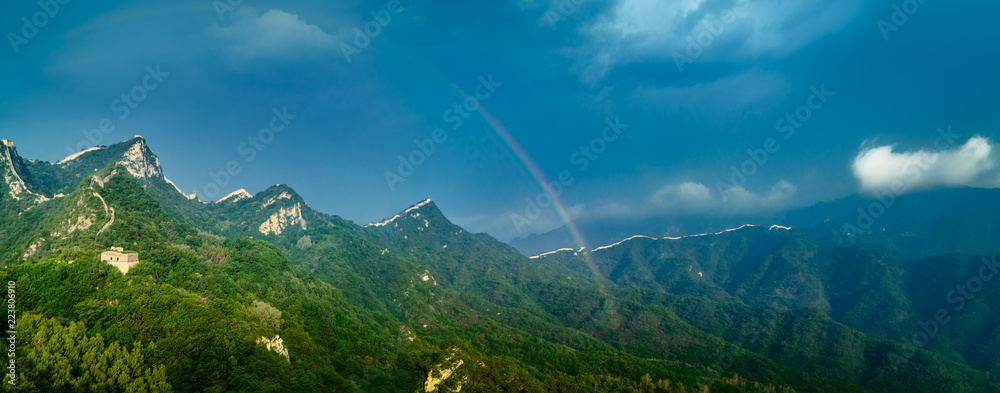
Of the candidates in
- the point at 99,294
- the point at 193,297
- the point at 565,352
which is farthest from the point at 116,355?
the point at 565,352

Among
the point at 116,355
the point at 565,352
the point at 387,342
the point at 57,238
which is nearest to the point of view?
the point at 116,355

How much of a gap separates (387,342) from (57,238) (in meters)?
92.2

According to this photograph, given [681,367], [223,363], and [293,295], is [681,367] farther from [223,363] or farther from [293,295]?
[223,363]

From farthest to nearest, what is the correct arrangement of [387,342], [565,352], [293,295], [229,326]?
[565,352] → [387,342] → [293,295] → [229,326]

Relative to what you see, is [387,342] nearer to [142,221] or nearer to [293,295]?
[293,295]

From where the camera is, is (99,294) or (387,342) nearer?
(99,294)

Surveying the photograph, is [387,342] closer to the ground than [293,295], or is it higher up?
closer to the ground

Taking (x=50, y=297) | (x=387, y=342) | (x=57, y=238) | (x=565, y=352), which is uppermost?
(x=57, y=238)

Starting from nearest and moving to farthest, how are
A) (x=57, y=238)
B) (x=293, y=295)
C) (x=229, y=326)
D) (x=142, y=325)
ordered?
(x=142, y=325)
(x=229, y=326)
(x=57, y=238)
(x=293, y=295)

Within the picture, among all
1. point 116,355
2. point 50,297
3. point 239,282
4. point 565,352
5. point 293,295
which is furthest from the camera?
point 565,352

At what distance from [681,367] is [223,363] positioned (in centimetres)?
19333

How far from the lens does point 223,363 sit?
2477 inches

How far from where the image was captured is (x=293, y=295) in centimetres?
12144

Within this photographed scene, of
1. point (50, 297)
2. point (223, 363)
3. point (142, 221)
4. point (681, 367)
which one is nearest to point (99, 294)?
point (50, 297)
